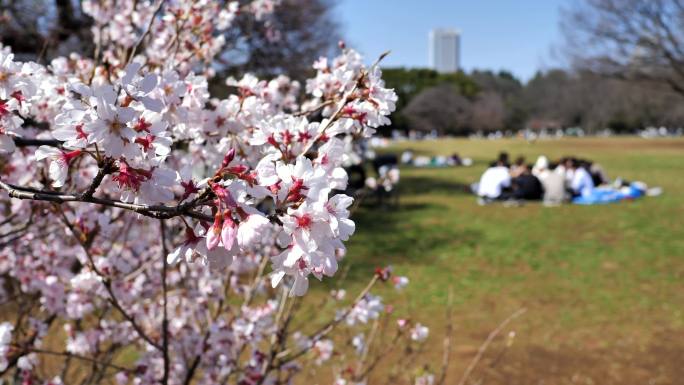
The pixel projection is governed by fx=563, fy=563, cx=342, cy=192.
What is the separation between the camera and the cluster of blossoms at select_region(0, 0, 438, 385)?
0.94 m

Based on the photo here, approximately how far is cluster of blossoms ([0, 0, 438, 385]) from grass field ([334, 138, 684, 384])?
174cm

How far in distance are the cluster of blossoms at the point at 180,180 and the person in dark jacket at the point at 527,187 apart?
30.9ft

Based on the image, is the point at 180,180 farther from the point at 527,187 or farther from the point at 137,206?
the point at 527,187

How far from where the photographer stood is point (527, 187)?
1230 cm

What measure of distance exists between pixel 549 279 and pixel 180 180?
22.4 ft

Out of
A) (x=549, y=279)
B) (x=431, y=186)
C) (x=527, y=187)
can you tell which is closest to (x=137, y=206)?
(x=549, y=279)

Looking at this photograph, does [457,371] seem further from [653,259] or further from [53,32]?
[53,32]

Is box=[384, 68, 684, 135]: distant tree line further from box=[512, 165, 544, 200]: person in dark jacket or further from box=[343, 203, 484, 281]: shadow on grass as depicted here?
box=[343, 203, 484, 281]: shadow on grass

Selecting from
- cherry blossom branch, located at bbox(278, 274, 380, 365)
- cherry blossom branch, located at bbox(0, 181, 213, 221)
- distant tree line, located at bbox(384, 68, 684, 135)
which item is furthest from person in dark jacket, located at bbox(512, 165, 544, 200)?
distant tree line, located at bbox(384, 68, 684, 135)

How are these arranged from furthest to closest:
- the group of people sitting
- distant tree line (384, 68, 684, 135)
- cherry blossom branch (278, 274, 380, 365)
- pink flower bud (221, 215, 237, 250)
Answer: distant tree line (384, 68, 684, 135), the group of people sitting, cherry blossom branch (278, 274, 380, 365), pink flower bud (221, 215, 237, 250)

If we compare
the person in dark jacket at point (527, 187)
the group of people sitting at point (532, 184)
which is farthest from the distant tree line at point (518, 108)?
the person in dark jacket at point (527, 187)

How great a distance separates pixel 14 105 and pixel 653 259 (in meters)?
8.32

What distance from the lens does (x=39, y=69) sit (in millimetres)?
1408

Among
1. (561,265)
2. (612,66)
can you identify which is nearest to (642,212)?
(561,265)
